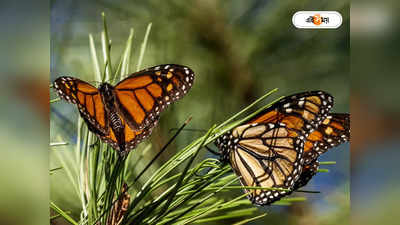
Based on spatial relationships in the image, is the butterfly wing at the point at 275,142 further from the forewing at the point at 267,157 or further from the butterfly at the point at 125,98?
the butterfly at the point at 125,98

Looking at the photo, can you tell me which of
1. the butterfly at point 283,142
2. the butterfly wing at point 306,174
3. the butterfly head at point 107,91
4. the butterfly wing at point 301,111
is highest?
the butterfly head at point 107,91

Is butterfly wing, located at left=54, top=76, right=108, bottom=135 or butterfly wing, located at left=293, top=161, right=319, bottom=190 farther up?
butterfly wing, located at left=54, top=76, right=108, bottom=135

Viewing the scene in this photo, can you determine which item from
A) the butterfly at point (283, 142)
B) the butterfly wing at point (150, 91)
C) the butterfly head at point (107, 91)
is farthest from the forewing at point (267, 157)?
the butterfly head at point (107, 91)

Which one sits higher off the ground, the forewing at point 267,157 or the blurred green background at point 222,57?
the blurred green background at point 222,57

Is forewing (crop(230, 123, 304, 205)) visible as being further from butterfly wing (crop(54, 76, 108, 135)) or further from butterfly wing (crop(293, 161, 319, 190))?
butterfly wing (crop(54, 76, 108, 135))

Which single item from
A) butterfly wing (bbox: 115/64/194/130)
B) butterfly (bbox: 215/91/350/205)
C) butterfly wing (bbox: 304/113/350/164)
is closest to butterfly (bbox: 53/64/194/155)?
butterfly wing (bbox: 115/64/194/130)

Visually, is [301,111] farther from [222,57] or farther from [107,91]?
[107,91]
